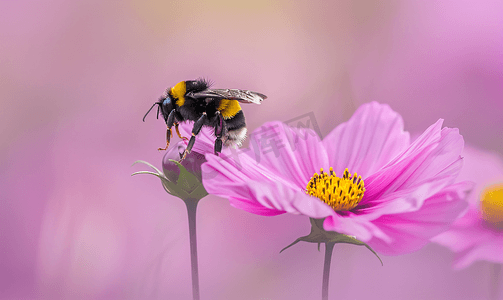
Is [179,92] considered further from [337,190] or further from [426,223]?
[426,223]

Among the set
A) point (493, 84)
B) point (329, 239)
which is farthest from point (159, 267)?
point (493, 84)

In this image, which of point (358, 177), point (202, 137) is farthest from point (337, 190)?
point (202, 137)

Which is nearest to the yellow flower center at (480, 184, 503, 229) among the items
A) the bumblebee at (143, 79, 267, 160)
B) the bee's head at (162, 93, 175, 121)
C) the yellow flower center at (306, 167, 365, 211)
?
the yellow flower center at (306, 167, 365, 211)

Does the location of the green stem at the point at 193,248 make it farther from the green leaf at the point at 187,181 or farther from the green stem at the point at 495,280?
the green stem at the point at 495,280

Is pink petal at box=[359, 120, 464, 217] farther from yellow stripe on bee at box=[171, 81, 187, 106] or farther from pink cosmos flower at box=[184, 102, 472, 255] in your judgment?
yellow stripe on bee at box=[171, 81, 187, 106]

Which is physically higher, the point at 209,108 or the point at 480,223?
the point at 209,108
